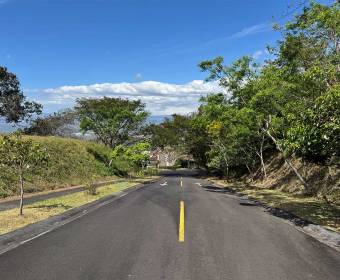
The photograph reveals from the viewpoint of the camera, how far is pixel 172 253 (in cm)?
800

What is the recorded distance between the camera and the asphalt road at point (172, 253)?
666 centimetres

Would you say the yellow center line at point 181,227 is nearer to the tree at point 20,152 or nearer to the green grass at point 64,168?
the tree at point 20,152

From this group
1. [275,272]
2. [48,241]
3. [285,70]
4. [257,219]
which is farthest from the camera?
[285,70]

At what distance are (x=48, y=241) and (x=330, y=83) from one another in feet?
38.6

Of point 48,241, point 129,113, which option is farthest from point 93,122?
point 48,241

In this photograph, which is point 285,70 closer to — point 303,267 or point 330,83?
point 330,83

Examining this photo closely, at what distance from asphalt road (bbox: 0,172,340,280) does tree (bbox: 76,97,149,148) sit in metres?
41.5

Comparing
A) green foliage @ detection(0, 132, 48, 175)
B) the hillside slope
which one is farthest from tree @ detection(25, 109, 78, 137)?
green foliage @ detection(0, 132, 48, 175)

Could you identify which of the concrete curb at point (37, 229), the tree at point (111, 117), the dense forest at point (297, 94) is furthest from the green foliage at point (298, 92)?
the tree at point (111, 117)

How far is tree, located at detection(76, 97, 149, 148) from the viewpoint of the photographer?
53.4 meters

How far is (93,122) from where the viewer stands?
53719 mm

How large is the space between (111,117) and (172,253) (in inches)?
1837

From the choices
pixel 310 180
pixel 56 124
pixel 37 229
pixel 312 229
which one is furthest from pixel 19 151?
pixel 56 124

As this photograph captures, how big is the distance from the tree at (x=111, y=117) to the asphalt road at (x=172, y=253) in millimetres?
41538
